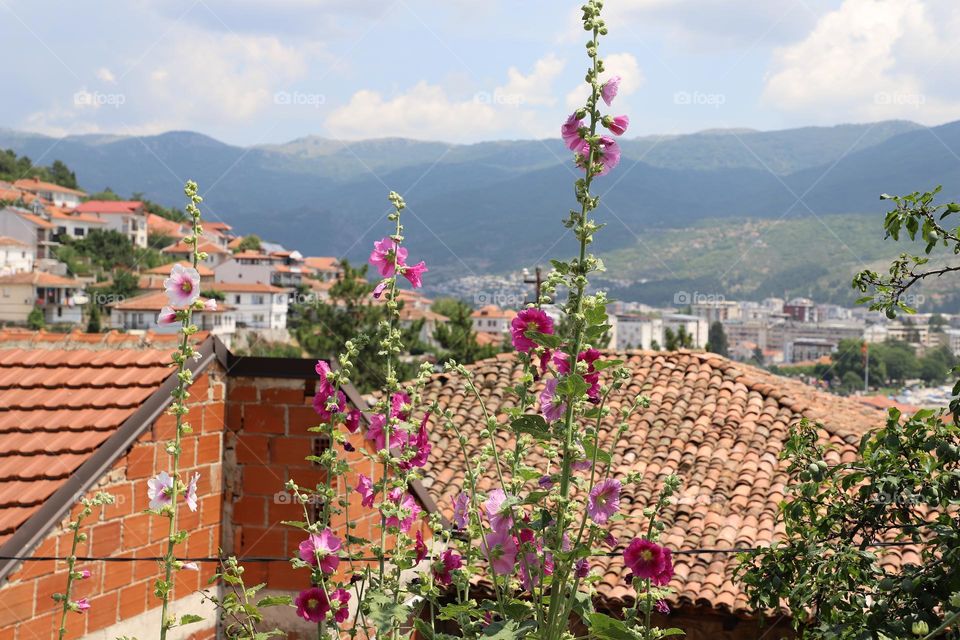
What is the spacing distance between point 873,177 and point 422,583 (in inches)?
7371

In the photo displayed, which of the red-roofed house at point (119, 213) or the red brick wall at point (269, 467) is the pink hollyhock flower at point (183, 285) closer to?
the red brick wall at point (269, 467)

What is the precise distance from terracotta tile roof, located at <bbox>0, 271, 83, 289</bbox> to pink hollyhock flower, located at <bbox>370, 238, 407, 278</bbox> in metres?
75.0

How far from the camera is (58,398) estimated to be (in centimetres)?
470

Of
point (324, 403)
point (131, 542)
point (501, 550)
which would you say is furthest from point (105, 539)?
point (501, 550)

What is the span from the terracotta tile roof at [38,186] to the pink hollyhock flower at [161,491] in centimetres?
9087

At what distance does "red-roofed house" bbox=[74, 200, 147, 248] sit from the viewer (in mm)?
94562

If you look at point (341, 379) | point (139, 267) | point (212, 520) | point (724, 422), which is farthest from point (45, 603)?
point (139, 267)

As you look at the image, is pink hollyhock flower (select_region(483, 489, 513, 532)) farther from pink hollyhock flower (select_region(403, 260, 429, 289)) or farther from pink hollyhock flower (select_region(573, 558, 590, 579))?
pink hollyhock flower (select_region(403, 260, 429, 289))

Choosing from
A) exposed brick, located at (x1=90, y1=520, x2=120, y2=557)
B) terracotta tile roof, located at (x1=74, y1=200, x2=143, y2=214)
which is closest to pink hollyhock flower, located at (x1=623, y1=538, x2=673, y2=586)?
exposed brick, located at (x1=90, y1=520, x2=120, y2=557)

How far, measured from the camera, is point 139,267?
7169cm

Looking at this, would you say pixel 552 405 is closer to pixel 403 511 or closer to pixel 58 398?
pixel 403 511

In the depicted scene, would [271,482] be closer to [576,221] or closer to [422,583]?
[422,583]

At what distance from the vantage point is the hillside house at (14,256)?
265ft

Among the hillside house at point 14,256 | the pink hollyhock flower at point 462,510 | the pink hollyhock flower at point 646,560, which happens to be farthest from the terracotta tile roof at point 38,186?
the pink hollyhock flower at point 646,560
